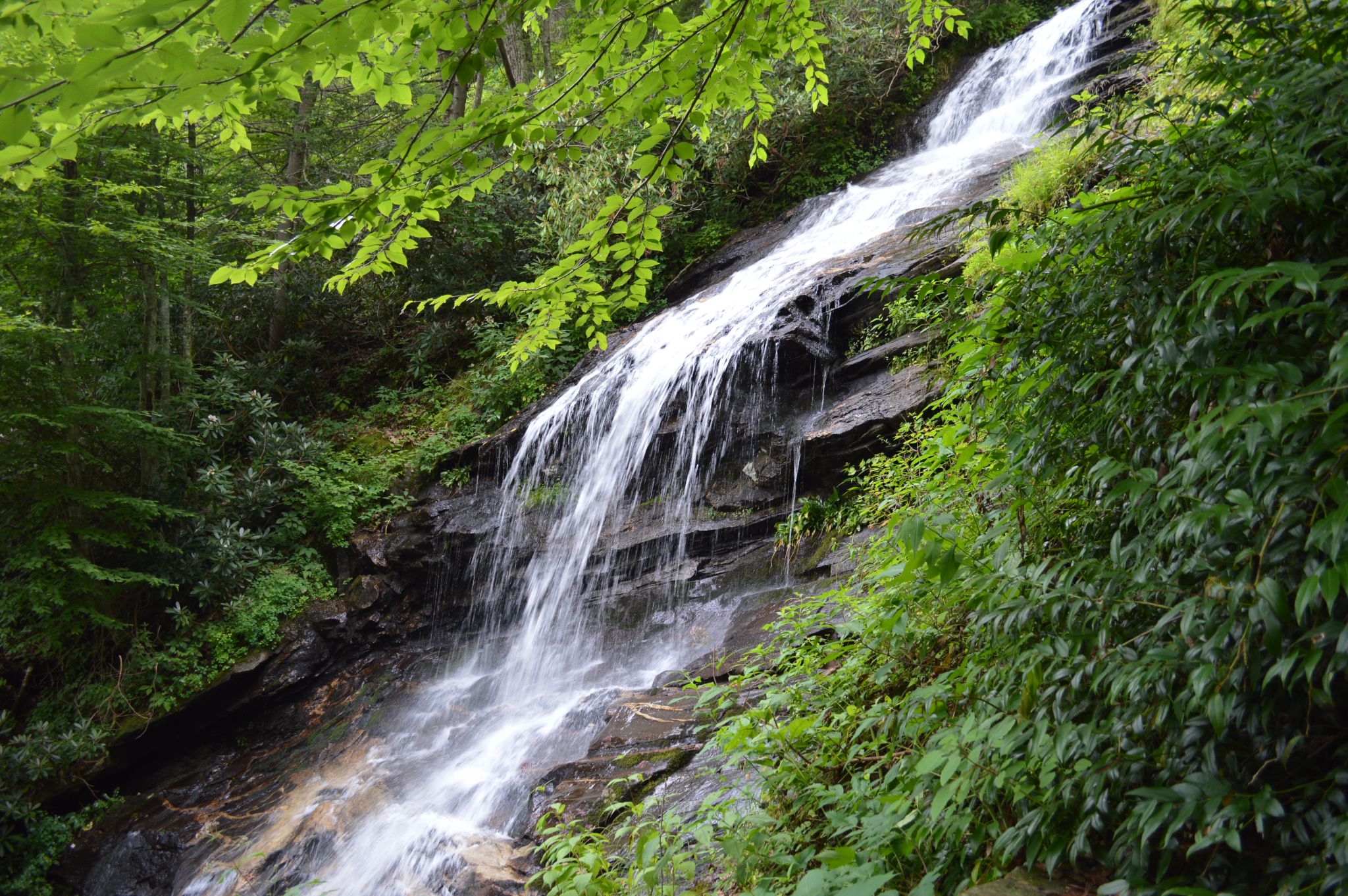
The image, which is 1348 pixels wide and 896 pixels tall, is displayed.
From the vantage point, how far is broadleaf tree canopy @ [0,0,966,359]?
175 centimetres

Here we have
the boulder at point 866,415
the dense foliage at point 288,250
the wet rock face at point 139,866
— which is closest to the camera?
the dense foliage at point 288,250

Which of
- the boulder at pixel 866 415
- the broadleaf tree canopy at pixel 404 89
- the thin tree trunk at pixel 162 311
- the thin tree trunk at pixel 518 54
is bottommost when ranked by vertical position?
the boulder at pixel 866 415

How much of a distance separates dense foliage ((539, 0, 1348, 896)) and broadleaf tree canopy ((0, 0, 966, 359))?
137cm

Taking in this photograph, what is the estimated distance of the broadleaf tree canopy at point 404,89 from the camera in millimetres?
1754

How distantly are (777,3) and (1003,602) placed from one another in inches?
106

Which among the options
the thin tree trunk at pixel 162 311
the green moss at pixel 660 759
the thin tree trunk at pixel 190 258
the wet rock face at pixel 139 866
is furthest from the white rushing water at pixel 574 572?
the thin tree trunk at pixel 190 258

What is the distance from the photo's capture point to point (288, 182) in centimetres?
1180

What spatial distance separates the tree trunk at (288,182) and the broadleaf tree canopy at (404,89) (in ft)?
31.6

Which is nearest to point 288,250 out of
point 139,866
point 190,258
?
point 139,866

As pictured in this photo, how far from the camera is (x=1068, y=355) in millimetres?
2422

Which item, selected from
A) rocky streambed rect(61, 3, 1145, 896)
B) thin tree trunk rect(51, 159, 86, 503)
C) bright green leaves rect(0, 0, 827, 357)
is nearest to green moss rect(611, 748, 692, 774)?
rocky streambed rect(61, 3, 1145, 896)

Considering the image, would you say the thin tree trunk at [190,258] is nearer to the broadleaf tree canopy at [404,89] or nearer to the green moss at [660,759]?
the broadleaf tree canopy at [404,89]

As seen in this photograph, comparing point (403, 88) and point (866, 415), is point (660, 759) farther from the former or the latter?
point (403, 88)

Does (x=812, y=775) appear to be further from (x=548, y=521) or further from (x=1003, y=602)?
(x=548, y=521)
